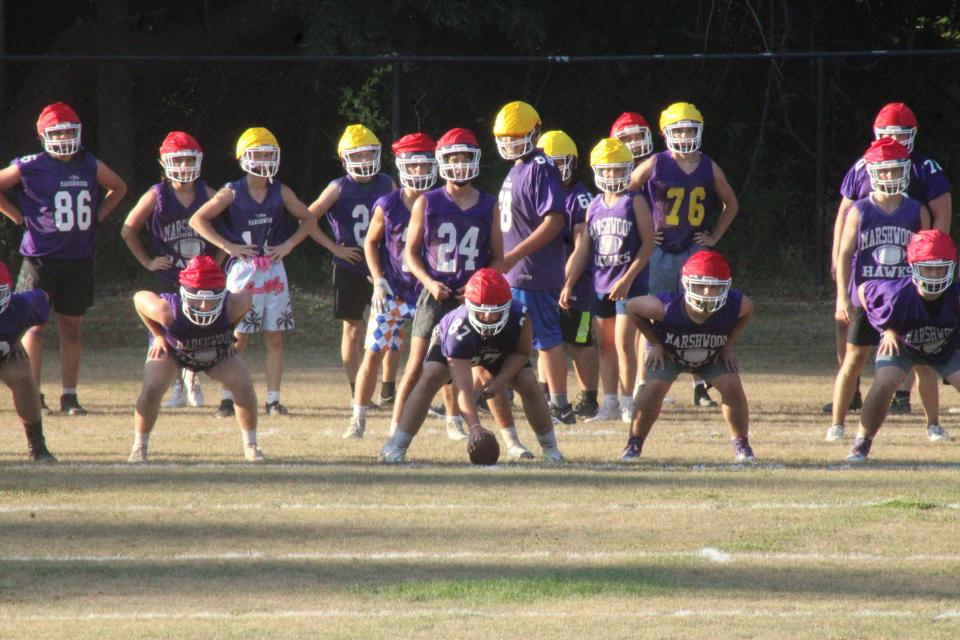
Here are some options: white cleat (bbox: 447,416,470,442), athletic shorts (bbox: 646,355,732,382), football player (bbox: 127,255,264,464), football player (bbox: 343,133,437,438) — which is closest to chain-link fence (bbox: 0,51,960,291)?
football player (bbox: 343,133,437,438)

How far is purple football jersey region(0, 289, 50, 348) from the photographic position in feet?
27.9

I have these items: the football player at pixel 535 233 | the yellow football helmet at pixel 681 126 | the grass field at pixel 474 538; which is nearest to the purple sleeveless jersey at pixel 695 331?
the grass field at pixel 474 538

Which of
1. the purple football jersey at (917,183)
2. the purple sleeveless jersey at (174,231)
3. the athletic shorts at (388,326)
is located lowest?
the athletic shorts at (388,326)

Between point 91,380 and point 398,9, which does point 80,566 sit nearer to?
point 91,380

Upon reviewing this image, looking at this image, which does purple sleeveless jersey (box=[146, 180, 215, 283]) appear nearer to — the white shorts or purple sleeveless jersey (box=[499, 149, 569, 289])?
the white shorts

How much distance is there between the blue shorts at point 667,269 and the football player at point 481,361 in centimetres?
240

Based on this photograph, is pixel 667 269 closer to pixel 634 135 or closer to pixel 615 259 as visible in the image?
pixel 615 259

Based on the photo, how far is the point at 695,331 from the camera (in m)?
8.67

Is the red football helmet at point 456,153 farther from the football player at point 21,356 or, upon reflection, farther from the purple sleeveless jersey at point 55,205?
the purple sleeveless jersey at point 55,205

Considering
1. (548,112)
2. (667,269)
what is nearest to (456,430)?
(667,269)

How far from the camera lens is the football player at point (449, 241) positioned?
29.9ft

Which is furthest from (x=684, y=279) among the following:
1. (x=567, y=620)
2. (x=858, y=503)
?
(x=567, y=620)

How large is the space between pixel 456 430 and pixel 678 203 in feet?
7.76

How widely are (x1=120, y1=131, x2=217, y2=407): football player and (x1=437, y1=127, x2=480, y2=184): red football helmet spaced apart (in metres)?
2.41
